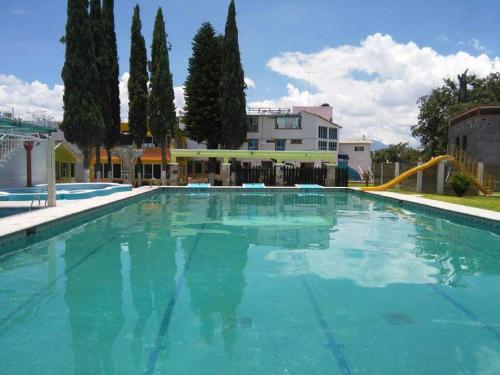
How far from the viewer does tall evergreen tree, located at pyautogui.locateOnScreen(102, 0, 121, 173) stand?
104 ft

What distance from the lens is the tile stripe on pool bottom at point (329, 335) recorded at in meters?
4.48

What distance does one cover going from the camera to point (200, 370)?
14.3 feet

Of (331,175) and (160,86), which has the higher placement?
(160,86)

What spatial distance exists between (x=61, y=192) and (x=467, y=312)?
1831cm

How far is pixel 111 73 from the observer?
3234 cm

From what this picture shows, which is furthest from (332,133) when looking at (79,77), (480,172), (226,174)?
(79,77)

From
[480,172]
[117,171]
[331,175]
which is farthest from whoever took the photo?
[117,171]

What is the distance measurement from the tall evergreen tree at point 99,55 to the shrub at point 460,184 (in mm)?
21945

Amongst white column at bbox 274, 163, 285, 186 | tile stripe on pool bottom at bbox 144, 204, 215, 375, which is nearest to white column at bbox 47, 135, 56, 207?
tile stripe on pool bottom at bbox 144, 204, 215, 375

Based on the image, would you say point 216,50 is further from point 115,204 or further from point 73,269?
point 73,269

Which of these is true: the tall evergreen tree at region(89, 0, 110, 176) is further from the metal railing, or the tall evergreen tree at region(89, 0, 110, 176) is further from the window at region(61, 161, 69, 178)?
the metal railing

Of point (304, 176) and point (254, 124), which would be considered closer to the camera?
point (304, 176)

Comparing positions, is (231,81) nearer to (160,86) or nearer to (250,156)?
(160,86)

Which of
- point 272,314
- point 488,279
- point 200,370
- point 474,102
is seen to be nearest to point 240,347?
point 200,370
